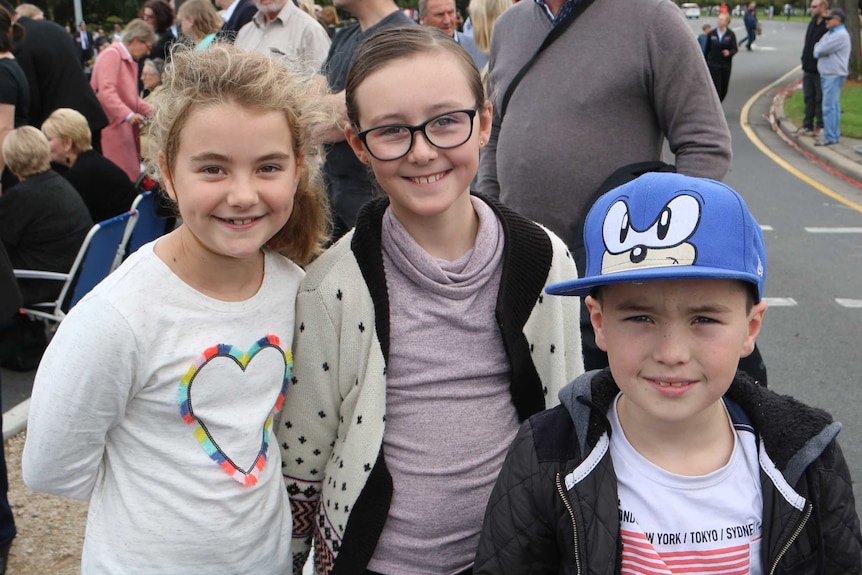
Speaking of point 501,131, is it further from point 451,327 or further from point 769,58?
point 769,58

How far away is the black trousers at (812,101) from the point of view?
14.8 metres

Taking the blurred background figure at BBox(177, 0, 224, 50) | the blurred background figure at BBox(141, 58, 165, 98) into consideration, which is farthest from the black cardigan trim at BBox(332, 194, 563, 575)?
the blurred background figure at BBox(141, 58, 165, 98)

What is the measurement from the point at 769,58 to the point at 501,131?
34.4 metres

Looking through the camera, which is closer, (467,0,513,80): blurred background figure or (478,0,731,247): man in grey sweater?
(478,0,731,247): man in grey sweater

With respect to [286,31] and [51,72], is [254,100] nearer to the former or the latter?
[286,31]

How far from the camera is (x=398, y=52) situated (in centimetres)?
202

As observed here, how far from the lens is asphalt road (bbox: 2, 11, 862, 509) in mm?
5117

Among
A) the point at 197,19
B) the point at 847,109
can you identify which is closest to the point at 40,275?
the point at 197,19

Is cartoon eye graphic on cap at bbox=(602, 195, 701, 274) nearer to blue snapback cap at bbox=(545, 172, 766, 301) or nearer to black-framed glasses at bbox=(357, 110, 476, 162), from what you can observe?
blue snapback cap at bbox=(545, 172, 766, 301)

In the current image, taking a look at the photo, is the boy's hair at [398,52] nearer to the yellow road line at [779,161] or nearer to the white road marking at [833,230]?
the white road marking at [833,230]

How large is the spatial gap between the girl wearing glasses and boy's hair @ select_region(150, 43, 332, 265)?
13 cm

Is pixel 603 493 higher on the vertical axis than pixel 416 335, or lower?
lower

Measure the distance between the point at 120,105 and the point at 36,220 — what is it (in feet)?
10.4

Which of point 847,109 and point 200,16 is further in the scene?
point 847,109
